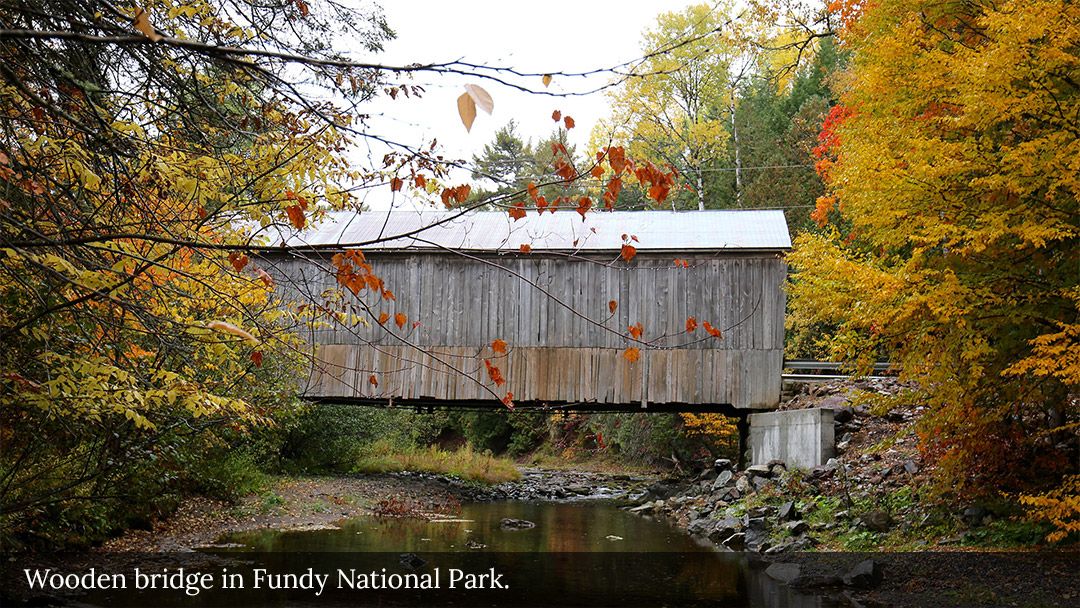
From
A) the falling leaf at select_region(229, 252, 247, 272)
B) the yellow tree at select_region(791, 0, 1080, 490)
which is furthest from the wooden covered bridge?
the falling leaf at select_region(229, 252, 247, 272)

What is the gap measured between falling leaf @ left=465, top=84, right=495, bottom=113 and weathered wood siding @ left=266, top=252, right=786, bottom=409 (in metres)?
12.8

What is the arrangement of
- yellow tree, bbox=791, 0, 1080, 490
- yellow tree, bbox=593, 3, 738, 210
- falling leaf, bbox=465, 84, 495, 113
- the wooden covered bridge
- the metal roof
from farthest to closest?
yellow tree, bbox=593, 3, 738, 210, the metal roof, the wooden covered bridge, yellow tree, bbox=791, 0, 1080, 490, falling leaf, bbox=465, 84, 495, 113

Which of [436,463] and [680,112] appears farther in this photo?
[680,112]

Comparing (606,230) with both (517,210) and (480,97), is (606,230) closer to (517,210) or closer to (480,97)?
(517,210)

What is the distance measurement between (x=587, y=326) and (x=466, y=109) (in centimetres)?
1328

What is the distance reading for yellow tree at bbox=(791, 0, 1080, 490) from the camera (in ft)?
23.7

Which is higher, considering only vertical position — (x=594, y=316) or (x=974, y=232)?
(x=974, y=232)

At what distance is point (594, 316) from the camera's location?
15164 millimetres

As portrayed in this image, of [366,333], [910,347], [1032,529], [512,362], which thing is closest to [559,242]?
[512,362]

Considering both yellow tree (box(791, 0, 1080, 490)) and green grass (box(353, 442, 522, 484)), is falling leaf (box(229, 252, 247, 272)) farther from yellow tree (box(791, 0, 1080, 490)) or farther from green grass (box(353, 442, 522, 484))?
green grass (box(353, 442, 522, 484))

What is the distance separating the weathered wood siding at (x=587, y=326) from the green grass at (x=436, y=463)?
5724mm

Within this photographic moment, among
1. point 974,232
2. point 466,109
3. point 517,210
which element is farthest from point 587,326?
point 466,109

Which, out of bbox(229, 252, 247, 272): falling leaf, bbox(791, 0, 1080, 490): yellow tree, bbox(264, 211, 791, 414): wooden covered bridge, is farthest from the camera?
bbox(264, 211, 791, 414): wooden covered bridge

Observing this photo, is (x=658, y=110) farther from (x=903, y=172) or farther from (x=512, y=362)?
(x=903, y=172)
